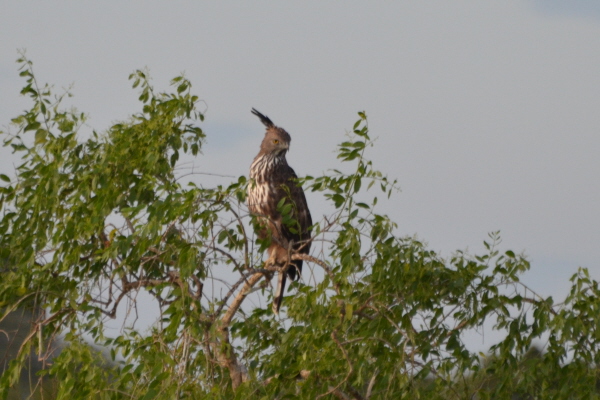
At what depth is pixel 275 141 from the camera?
20.5ft

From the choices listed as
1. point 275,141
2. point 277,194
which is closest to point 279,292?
point 277,194

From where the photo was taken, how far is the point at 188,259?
328 centimetres

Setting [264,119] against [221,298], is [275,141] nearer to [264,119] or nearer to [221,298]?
[264,119]

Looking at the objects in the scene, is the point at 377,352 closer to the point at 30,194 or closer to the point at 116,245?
the point at 116,245

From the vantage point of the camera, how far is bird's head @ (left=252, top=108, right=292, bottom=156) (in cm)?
621

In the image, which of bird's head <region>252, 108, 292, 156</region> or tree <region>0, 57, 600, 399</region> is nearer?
tree <region>0, 57, 600, 399</region>

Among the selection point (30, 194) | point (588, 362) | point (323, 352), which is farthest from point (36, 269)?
point (588, 362)

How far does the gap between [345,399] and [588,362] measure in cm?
112

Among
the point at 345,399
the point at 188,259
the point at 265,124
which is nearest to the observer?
the point at 188,259

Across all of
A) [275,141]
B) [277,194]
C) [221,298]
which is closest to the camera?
[221,298]

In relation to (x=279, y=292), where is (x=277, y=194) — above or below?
above

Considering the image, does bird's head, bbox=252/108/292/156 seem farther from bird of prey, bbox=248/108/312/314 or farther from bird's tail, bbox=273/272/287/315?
bird's tail, bbox=273/272/287/315

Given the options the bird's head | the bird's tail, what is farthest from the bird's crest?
the bird's tail

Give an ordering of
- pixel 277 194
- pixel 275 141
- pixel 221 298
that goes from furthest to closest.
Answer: pixel 275 141
pixel 277 194
pixel 221 298
